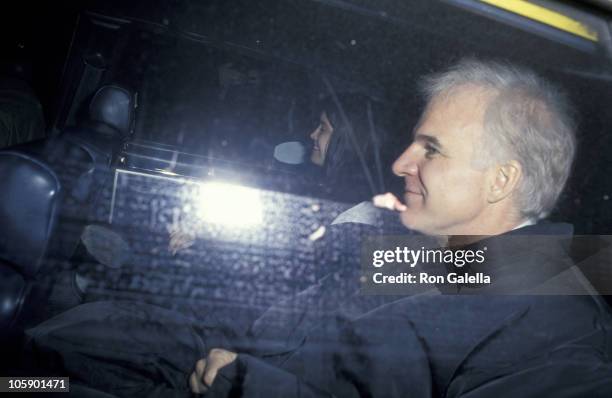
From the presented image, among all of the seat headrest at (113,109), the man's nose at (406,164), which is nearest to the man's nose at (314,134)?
the man's nose at (406,164)

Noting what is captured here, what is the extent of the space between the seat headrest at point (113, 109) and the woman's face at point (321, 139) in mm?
496

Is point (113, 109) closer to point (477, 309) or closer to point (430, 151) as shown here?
point (430, 151)

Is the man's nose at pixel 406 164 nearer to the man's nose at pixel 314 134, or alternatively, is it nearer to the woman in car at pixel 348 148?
the woman in car at pixel 348 148

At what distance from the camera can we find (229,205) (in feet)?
2.81

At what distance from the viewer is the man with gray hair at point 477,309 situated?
0.68 metres

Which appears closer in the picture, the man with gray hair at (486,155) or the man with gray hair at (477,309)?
the man with gray hair at (477,309)

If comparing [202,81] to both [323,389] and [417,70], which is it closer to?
[417,70]

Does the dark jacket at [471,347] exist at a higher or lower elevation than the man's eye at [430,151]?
lower

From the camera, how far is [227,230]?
0.80 meters

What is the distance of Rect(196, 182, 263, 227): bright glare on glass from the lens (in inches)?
31.6

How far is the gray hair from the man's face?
0.10 feet

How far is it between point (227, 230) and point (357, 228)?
0.26 metres

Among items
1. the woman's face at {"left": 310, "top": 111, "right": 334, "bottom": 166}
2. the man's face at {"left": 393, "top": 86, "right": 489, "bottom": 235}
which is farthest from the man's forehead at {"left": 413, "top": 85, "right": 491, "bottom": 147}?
the woman's face at {"left": 310, "top": 111, "right": 334, "bottom": 166}

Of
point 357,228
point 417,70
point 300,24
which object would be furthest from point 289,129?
point 357,228
